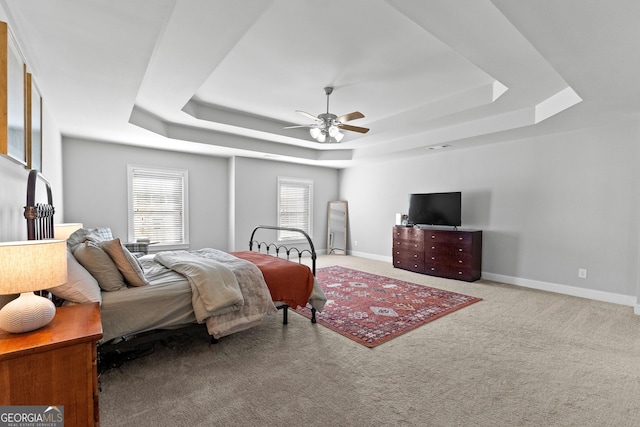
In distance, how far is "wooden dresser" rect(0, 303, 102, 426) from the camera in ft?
4.21

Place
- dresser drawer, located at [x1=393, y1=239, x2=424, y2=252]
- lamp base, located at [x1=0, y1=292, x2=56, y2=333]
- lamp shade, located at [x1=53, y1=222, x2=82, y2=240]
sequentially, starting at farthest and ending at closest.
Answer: dresser drawer, located at [x1=393, y1=239, x2=424, y2=252] → lamp shade, located at [x1=53, y1=222, x2=82, y2=240] → lamp base, located at [x1=0, y1=292, x2=56, y2=333]

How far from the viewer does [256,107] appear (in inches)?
188

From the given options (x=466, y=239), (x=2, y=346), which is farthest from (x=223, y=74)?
(x=466, y=239)

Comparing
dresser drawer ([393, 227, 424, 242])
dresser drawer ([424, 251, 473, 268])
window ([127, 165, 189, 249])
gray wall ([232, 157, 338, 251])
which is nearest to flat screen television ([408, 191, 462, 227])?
dresser drawer ([393, 227, 424, 242])

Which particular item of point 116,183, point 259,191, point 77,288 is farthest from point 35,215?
point 259,191

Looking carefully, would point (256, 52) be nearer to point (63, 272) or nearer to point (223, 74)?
point (223, 74)

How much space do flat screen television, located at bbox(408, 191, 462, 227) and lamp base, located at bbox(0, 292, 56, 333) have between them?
18.5 feet

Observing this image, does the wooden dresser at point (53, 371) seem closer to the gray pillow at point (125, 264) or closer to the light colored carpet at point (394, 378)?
the light colored carpet at point (394, 378)

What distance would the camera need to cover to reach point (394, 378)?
2.31m

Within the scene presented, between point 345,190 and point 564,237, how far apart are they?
4868mm

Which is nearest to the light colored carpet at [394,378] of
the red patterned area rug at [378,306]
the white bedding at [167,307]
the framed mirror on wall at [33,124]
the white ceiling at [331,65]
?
the red patterned area rug at [378,306]

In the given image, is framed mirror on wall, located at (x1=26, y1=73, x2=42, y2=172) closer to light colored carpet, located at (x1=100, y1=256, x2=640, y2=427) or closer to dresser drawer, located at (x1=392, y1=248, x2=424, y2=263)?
light colored carpet, located at (x1=100, y1=256, x2=640, y2=427)

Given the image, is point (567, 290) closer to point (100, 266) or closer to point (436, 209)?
point (436, 209)

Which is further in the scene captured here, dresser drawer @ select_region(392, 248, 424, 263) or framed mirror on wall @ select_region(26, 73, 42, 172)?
dresser drawer @ select_region(392, 248, 424, 263)
